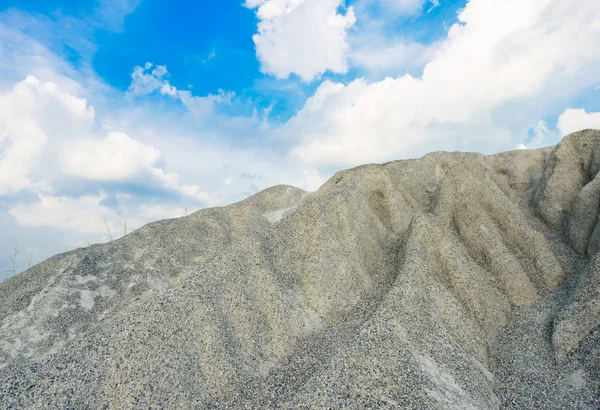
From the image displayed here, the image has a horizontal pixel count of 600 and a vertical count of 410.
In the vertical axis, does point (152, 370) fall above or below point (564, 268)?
above

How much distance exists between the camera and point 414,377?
27.2 ft

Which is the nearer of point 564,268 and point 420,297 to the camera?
point 420,297

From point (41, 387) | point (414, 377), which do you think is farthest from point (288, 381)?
point (41, 387)

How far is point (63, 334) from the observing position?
14.3 metres

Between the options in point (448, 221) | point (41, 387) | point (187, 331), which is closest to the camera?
point (41, 387)

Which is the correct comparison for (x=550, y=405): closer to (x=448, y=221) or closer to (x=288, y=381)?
(x=288, y=381)

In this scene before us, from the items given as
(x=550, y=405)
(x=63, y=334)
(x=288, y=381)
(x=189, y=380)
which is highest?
(x=63, y=334)

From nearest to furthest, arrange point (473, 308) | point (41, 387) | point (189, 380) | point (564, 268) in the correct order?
1. point (41, 387)
2. point (189, 380)
3. point (473, 308)
4. point (564, 268)

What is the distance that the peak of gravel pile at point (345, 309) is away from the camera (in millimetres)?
8320

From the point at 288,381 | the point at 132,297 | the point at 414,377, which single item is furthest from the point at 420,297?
the point at 132,297

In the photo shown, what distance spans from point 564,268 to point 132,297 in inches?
711

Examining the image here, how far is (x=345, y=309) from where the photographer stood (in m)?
12.0

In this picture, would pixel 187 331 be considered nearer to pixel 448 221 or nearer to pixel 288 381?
pixel 288 381

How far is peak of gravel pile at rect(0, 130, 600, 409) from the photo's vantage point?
328 inches
